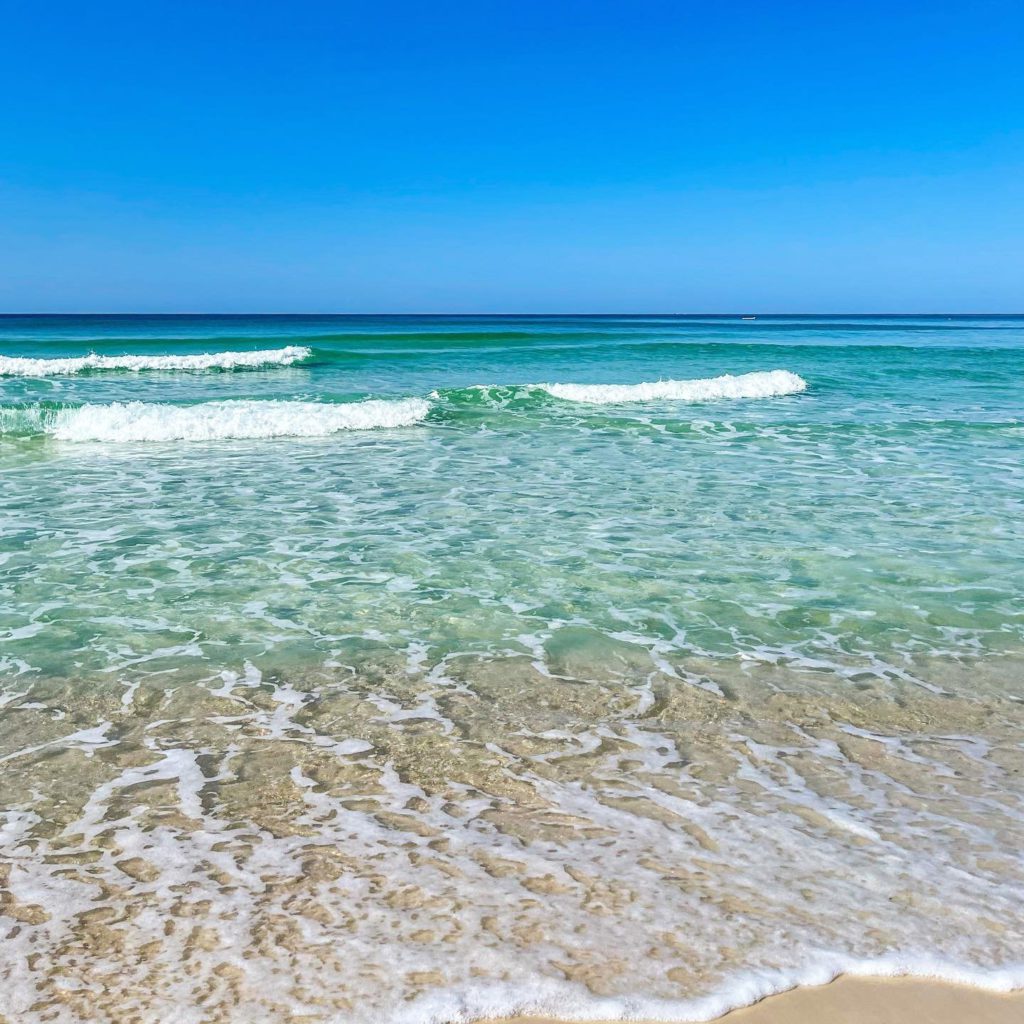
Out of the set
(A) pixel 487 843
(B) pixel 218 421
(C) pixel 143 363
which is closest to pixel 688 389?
(B) pixel 218 421

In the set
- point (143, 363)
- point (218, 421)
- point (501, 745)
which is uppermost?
point (143, 363)

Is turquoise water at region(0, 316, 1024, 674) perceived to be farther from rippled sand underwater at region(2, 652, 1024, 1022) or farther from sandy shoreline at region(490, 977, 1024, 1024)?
sandy shoreline at region(490, 977, 1024, 1024)

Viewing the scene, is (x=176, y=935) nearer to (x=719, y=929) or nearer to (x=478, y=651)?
(x=719, y=929)

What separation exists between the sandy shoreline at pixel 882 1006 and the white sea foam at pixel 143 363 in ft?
101

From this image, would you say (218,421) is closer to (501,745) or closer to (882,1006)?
(501,745)

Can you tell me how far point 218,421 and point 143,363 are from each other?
1778 cm

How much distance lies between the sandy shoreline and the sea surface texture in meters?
0.06

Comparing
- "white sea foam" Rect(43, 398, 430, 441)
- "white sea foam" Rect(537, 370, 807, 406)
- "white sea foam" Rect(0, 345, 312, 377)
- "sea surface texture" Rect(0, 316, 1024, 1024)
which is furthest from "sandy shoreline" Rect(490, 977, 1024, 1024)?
"white sea foam" Rect(0, 345, 312, 377)

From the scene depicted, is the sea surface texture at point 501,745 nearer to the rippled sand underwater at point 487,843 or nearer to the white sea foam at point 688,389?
the rippled sand underwater at point 487,843

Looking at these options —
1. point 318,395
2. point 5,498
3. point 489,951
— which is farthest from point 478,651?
point 318,395

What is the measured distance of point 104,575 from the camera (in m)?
6.91

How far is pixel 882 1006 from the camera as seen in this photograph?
2.52 meters

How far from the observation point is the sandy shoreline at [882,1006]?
8.14 ft

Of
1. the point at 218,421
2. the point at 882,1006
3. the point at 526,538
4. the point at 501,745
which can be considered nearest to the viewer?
the point at 882,1006
